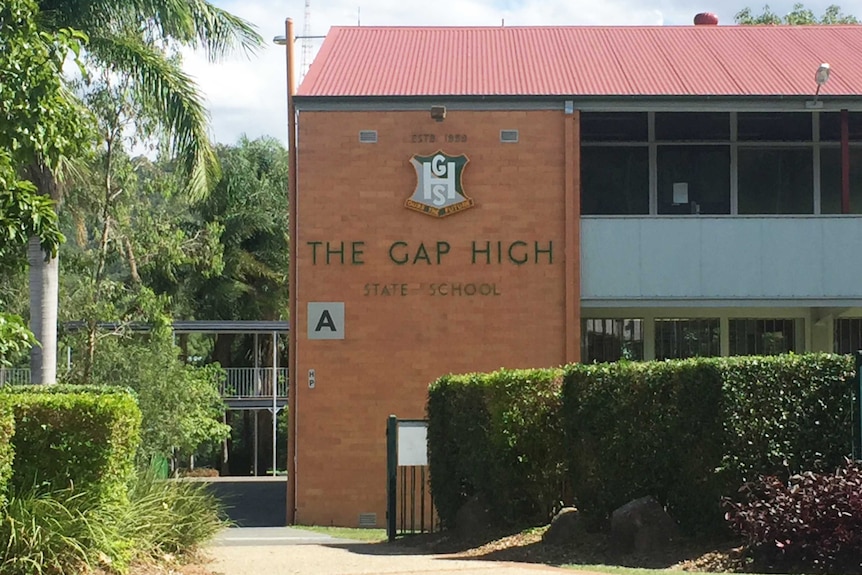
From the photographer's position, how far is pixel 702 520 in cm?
1292

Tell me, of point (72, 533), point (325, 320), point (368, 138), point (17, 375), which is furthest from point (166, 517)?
point (17, 375)

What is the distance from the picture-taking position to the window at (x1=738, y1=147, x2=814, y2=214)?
81.6 feet

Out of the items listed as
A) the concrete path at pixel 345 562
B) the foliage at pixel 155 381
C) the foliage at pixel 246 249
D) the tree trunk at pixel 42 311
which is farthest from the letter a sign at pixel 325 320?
the foliage at pixel 246 249

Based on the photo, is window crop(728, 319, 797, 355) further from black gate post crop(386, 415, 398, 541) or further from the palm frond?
the palm frond

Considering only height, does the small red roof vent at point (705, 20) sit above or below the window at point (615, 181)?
above

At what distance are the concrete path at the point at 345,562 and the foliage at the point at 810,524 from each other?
170 centimetres

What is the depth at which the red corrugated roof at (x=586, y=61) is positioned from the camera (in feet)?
76.8

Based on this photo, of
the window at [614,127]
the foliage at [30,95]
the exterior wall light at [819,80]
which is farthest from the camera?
the window at [614,127]

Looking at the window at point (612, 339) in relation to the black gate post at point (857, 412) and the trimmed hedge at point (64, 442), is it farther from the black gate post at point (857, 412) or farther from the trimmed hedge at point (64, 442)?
the trimmed hedge at point (64, 442)

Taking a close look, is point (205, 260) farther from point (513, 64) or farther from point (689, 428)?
point (689, 428)

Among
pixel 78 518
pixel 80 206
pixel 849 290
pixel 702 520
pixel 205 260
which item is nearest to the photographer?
pixel 78 518

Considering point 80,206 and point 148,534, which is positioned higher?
point 80,206

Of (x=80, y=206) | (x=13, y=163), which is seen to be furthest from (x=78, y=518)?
(x=80, y=206)

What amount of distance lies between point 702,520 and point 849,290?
35.3ft
